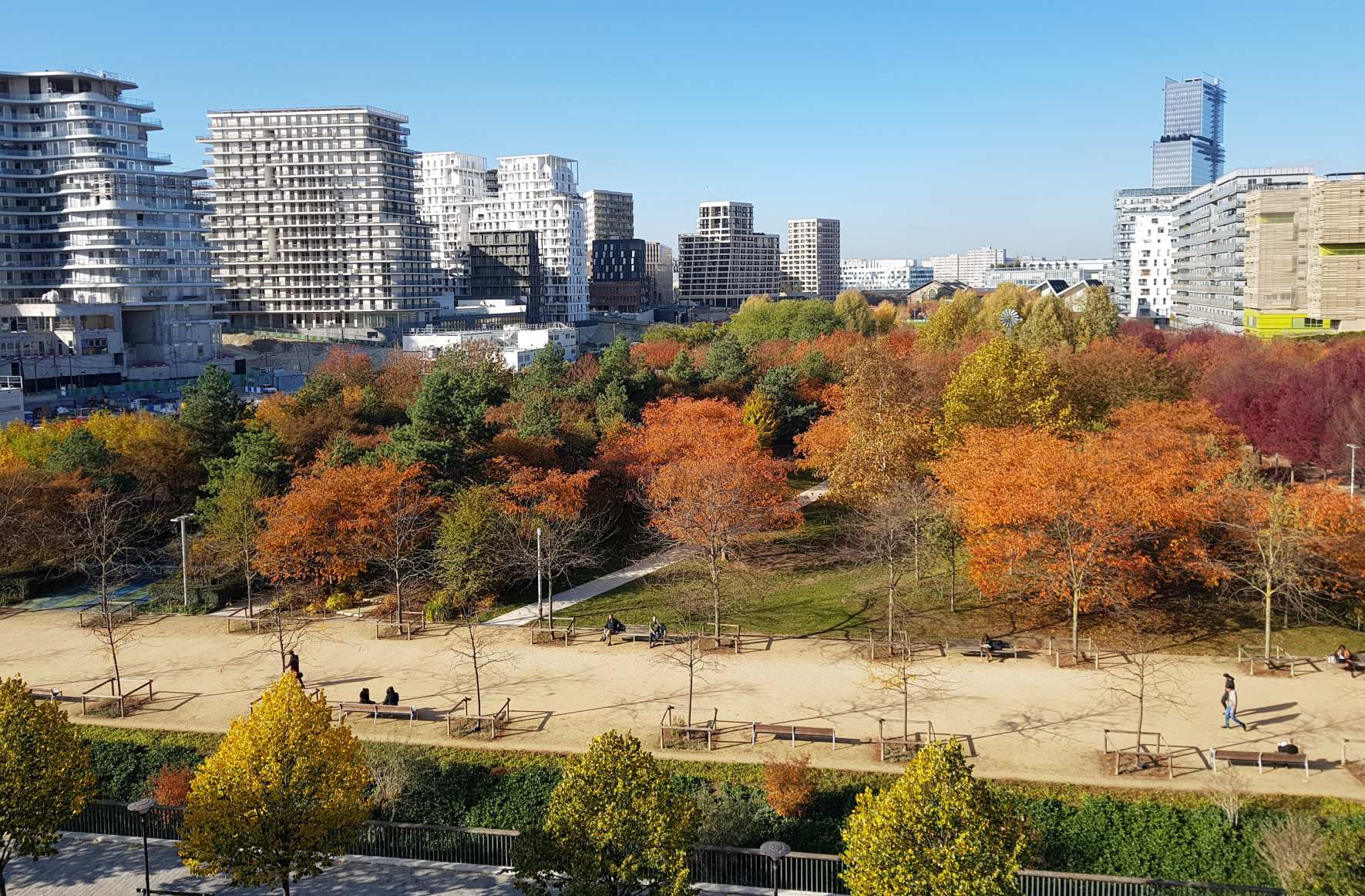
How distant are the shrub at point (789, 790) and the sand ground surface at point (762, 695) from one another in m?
1.28

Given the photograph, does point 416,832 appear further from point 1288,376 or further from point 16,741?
point 1288,376

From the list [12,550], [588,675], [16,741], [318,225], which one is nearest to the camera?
[16,741]

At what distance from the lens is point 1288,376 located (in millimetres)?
39969

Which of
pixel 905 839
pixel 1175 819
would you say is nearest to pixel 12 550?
pixel 905 839

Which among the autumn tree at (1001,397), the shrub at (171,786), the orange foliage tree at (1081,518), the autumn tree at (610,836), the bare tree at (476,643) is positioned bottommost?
the shrub at (171,786)

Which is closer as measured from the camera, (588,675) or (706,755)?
(706,755)

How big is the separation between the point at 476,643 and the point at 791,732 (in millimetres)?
8274

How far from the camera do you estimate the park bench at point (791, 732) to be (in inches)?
708

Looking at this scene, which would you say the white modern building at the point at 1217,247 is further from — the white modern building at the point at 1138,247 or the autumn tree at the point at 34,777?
the autumn tree at the point at 34,777

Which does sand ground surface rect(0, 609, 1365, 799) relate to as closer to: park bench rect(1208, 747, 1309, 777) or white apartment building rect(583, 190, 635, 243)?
park bench rect(1208, 747, 1309, 777)

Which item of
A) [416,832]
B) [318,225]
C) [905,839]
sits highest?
[318,225]

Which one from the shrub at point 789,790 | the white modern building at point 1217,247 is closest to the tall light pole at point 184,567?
the shrub at point 789,790

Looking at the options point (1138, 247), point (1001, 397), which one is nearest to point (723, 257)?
point (1138, 247)

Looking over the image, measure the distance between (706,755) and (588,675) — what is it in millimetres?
4459
